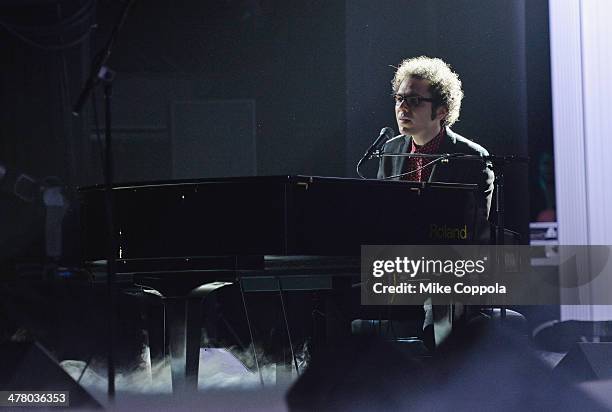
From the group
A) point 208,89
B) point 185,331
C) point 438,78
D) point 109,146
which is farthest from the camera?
point 208,89

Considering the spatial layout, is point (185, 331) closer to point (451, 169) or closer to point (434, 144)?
point (451, 169)

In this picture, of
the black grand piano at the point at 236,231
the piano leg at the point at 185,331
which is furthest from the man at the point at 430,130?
the piano leg at the point at 185,331

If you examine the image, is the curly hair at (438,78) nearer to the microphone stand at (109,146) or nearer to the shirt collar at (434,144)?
the shirt collar at (434,144)

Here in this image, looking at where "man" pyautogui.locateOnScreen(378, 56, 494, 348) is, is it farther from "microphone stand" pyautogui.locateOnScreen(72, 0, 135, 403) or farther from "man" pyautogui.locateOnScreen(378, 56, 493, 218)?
"microphone stand" pyautogui.locateOnScreen(72, 0, 135, 403)

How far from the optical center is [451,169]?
3.78m

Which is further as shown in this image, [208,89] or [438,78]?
[208,89]

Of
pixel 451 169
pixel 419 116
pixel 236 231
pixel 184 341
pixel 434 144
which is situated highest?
pixel 419 116

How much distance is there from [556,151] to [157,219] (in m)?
2.14

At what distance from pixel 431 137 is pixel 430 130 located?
33mm

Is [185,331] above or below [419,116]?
below

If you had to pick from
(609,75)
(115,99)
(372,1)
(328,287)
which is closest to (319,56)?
(372,1)

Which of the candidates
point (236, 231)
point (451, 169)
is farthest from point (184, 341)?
point (451, 169)

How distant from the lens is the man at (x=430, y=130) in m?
3.72

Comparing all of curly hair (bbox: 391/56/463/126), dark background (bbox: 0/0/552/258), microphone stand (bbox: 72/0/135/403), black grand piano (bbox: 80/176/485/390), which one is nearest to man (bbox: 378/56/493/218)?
curly hair (bbox: 391/56/463/126)
